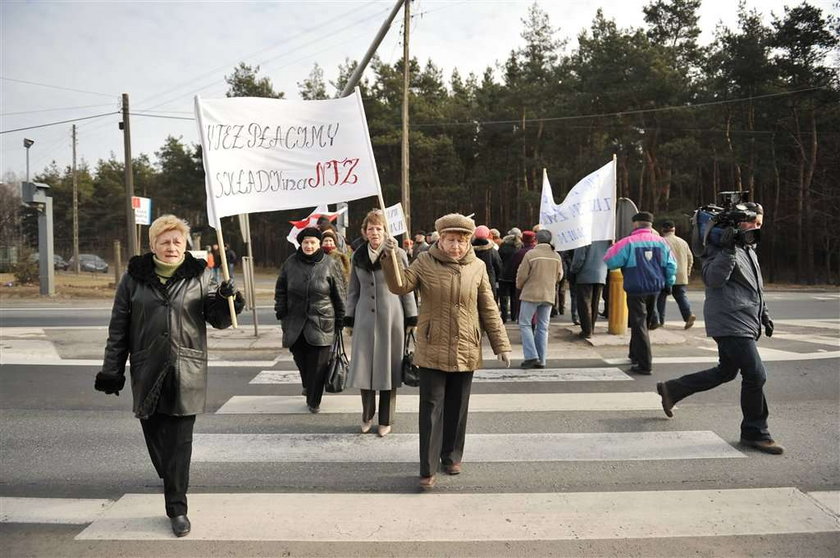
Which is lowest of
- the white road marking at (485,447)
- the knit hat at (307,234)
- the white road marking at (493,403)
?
the white road marking at (485,447)

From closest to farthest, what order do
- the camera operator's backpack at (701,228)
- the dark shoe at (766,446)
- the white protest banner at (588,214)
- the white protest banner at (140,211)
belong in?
the dark shoe at (766,446)
the camera operator's backpack at (701,228)
the white protest banner at (588,214)
the white protest banner at (140,211)

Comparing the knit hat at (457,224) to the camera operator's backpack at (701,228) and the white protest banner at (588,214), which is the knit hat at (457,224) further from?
the white protest banner at (588,214)

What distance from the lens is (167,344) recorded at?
3.68 metres

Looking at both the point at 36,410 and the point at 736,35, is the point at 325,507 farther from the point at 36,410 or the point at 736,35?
the point at 736,35

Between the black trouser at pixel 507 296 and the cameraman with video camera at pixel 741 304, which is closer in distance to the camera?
the cameraman with video camera at pixel 741 304

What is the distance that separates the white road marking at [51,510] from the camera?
3892 mm

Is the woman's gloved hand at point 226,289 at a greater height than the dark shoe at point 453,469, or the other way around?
the woman's gloved hand at point 226,289

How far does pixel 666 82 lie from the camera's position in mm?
33719

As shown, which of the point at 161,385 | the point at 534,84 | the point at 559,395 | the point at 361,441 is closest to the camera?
the point at 161,385

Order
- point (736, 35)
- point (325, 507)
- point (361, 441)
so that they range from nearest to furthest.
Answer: point (325, 507), point (361, 441), point (736, 35)

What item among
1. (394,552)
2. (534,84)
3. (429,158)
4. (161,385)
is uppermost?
(534,84)

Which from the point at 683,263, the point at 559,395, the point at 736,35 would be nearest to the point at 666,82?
the point at 736,35

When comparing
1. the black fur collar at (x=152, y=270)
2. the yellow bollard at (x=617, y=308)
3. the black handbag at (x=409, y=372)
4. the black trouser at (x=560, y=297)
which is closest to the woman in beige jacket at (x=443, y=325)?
the black handbag at (x=409, y=372)

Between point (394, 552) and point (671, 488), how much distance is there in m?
2.04
